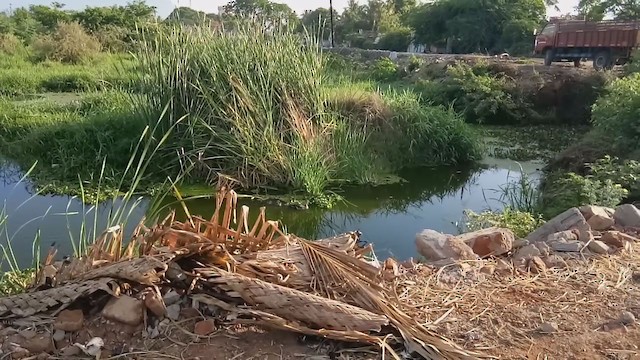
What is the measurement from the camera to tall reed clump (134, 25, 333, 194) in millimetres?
5641

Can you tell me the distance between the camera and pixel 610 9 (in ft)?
73.5

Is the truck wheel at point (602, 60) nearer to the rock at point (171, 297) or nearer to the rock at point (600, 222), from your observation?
the rock at point (600, 222)

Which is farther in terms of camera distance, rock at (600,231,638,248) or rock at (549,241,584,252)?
rock at (600,231,638,248)

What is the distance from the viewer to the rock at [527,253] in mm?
2611

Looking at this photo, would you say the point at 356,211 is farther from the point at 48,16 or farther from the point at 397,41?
the point at 397,41

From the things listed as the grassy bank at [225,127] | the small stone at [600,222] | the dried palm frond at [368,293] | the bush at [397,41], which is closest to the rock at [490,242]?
the small stone at [600,222]

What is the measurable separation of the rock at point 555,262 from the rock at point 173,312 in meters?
1.53

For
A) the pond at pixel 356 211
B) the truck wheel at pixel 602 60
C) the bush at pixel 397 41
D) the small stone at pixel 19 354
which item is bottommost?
the pond at pixel 356 211

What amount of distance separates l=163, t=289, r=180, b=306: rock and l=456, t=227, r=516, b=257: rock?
59.3 inches

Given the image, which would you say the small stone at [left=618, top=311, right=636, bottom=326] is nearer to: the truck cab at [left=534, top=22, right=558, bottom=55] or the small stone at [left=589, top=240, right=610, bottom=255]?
the small stone at [left=589, top=240, right=610, bottom=255]

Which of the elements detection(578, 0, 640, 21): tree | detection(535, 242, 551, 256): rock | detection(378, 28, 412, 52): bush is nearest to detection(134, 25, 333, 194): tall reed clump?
detection(535, 242, 551, 256): rock

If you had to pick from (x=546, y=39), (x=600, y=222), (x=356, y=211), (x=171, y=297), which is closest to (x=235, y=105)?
(x=356, y=211)

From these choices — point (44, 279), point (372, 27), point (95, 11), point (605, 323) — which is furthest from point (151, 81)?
point (372, 27)

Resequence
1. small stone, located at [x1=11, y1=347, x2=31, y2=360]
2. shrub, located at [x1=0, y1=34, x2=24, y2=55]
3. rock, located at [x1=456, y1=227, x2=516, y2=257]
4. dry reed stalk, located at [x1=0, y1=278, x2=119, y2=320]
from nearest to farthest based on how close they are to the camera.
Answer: small stone, located at [x1=11, y1=347, x2=31, y2=360], dry reed stalk, located at [x1=0, y1=278, x2=119, y2=320], rock, located at [x1=456, y1=227, x2=516, y2=257], shrub, located at [x1=0, y1=34, x2=24, y2=55]
